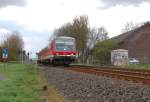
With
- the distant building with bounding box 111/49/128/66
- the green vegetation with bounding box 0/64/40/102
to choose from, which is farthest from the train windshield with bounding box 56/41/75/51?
the green vegetation with bounding box 0/64/40/102

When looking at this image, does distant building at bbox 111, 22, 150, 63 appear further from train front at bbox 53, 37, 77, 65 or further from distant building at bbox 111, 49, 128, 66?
train front at bbox 53, 37, 77, 65

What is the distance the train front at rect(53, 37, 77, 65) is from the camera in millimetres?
48397

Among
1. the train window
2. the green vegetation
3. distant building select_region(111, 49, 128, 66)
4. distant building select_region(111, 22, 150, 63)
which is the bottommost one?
the green vegetation

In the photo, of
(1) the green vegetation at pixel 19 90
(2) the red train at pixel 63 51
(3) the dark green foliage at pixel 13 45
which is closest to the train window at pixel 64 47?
(2) the red train at pixel 63 51

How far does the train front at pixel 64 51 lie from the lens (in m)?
48.4

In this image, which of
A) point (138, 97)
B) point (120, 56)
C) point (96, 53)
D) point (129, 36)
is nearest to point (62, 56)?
point (120, 56)

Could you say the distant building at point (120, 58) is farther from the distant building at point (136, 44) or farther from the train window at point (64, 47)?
the distant building at point (136, 44)

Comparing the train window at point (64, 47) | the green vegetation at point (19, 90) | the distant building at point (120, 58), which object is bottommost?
the green vegetation at point (19, 90)

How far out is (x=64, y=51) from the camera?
1917 inches

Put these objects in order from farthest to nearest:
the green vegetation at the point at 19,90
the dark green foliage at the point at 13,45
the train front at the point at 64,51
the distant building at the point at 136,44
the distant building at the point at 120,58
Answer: the dark green foliage at the point at 13,45 → the distant building at the point at 136,44 → the distant building at the point at 120,58 → the train front at the point at 64,51 → the green vegetation at the point at 19,90

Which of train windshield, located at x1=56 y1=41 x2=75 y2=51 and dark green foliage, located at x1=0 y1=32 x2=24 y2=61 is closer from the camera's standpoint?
train windshield, located at x1=56 y1=41 x2=75 y2=51

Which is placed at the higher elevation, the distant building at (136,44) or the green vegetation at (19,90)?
the distant building at (136,44)

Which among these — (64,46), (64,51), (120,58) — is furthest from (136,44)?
(64,51)

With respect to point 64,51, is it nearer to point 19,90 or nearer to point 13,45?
point 19,90
